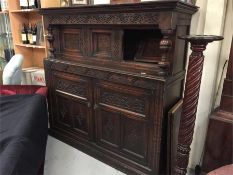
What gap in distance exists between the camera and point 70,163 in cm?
197

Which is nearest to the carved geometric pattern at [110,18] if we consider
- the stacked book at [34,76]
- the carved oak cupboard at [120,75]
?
the carved oak cupboard at [120,75]

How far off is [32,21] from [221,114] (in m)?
2.70

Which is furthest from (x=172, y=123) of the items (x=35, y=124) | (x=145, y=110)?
(x=35, y=124)

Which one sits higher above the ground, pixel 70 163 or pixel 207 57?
pixel 207 57

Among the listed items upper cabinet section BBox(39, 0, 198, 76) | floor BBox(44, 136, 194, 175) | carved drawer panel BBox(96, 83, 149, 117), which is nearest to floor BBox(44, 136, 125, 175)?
floor BBox(44, 136, 194, 175)

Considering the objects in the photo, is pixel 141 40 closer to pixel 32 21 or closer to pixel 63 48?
pixel 63 48

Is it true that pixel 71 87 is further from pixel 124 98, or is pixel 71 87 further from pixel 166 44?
pixel 166 44

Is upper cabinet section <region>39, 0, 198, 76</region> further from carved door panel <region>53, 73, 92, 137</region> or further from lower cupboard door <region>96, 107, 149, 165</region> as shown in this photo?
lower cupboard door <region>96, 107, 149, 165</region>

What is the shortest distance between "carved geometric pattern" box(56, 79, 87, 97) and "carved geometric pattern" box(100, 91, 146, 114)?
242mm

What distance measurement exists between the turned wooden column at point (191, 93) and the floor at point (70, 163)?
0.76 m

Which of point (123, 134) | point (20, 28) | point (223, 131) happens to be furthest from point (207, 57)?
point (20, 28)

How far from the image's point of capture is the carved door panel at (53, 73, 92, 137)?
1899 mm

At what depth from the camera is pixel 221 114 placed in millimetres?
1458

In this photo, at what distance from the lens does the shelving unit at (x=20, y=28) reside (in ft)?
8.70
